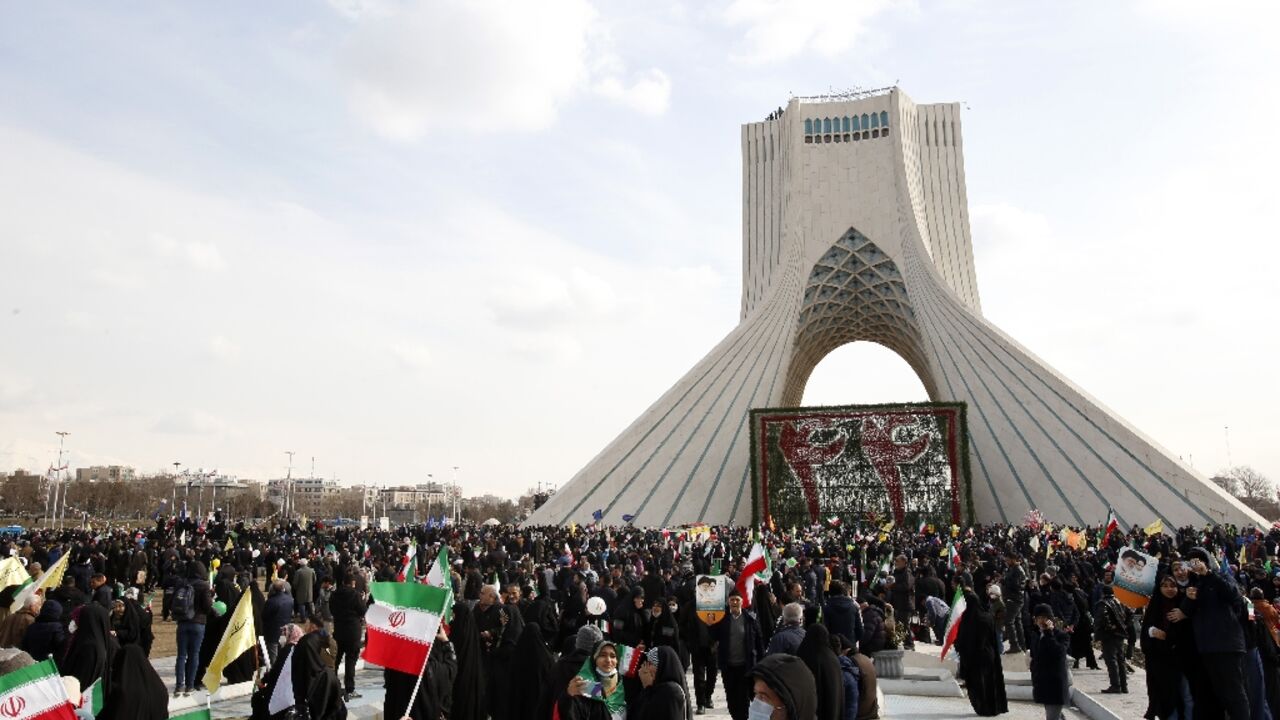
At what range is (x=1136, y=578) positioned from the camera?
6.32 metres

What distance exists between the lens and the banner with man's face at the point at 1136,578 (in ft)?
20.5

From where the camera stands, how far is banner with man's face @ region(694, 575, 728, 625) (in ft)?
22.8

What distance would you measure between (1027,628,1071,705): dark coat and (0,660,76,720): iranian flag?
6300mm

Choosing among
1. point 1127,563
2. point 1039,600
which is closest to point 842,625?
point 1127,563

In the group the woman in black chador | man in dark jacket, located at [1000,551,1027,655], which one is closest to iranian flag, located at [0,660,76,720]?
the woman in black chador

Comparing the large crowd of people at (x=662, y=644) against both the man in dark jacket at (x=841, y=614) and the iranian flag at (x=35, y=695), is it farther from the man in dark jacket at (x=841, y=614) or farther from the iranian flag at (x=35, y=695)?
the iranian flag at (x=35, y=695)

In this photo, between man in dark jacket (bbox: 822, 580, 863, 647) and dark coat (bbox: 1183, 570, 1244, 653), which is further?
man in dark jacket (bbox: 822, 580, 863, 647)

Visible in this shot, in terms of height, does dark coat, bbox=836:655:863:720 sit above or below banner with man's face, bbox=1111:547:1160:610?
below

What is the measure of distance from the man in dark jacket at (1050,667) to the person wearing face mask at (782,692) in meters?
4.18

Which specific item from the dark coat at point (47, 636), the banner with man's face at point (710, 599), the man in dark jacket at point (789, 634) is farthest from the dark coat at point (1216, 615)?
the dark coat at point (47, 636)

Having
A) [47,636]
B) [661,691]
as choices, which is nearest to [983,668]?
[661,691]

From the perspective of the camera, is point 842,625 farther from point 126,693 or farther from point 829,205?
point 829,205

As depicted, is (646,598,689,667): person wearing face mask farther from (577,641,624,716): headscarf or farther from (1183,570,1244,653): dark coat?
(1183,570,1244,653): dark coat

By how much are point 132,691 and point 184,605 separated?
3692 millimetres
